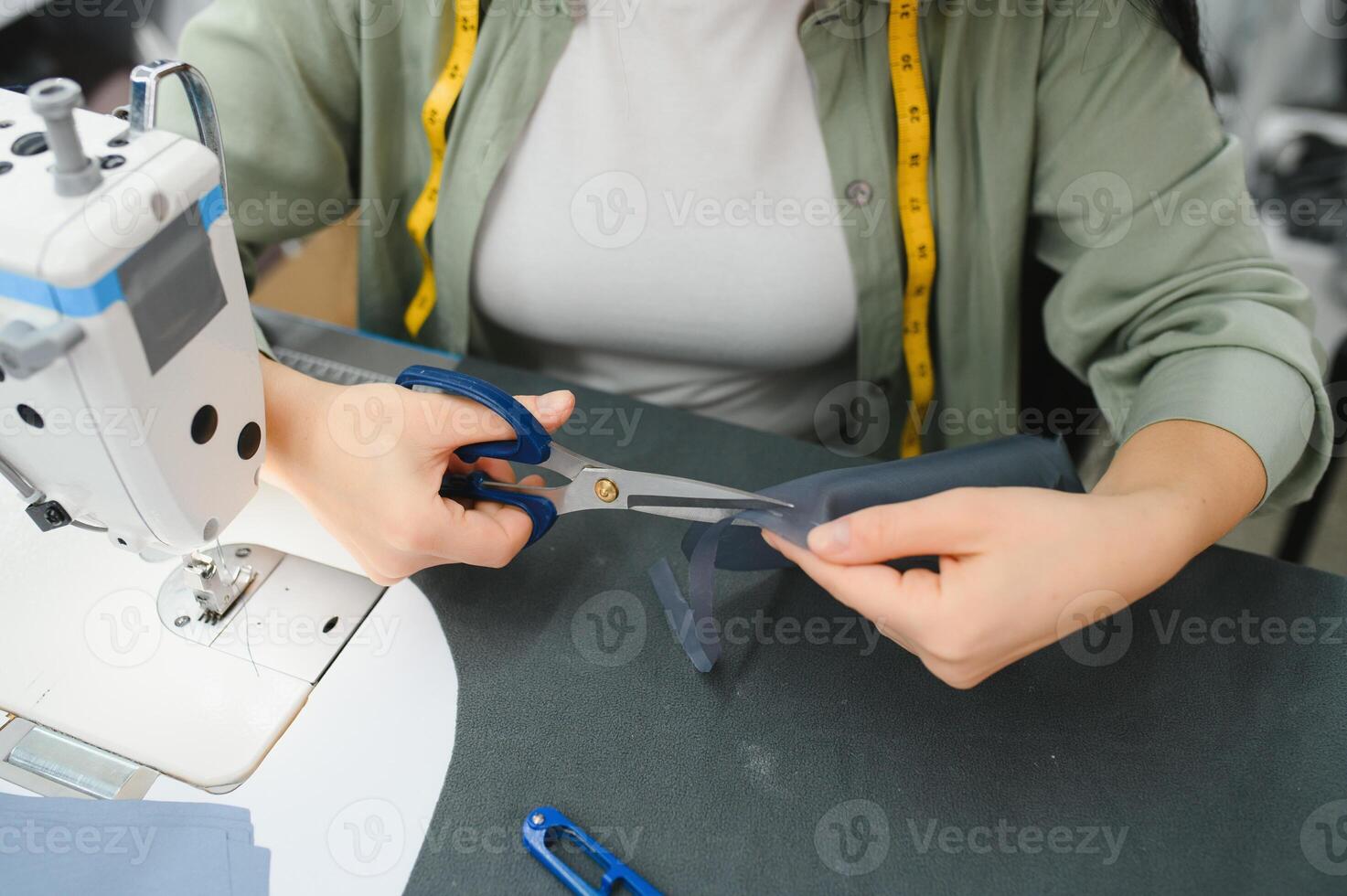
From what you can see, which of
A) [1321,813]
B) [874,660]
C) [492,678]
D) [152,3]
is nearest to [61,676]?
[492,678]

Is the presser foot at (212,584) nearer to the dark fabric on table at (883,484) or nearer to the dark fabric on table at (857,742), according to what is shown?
the dark fabric on table at (857,742)

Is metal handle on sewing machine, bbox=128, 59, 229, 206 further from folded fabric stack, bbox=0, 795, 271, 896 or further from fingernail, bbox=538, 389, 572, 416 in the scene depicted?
folded fabric stack, bbox=0, 795, 271, 896

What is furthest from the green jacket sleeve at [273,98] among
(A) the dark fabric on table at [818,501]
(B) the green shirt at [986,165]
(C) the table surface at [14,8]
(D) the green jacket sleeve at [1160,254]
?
(C) the table surface at [14,8]

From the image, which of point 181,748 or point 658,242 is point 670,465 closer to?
point 658,242

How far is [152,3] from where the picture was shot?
7.20 ft

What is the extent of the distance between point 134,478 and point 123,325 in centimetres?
12

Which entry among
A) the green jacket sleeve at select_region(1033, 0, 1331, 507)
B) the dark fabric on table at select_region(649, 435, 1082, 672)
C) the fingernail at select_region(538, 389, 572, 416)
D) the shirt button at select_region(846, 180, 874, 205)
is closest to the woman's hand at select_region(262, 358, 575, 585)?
the fingernail at select_region(538, 389, 572, 416)

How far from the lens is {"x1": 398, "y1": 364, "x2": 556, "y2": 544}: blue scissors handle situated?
753mm

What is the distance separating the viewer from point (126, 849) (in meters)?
0.69

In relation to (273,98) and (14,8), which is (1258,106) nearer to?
(273,98)

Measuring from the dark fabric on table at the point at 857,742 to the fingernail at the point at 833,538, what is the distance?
15 cm

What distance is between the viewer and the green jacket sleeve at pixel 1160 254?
34.6 inches

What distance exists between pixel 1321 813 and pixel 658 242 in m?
0.78

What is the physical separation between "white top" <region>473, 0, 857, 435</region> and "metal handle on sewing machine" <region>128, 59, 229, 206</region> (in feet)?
1.34
